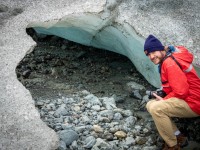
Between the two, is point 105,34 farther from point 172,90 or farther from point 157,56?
point 172,90

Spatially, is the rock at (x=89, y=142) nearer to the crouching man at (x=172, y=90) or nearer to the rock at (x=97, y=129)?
the rock at (x=97, y=129)

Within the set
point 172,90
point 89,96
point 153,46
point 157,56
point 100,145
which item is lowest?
point 100,145

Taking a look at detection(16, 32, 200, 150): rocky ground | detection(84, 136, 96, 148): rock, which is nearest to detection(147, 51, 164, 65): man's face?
detection(16, 32, 200, 150): rocky ground

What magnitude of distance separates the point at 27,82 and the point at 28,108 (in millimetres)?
1311

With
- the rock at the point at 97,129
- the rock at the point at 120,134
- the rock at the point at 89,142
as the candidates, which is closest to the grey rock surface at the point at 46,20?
A: the rock at the point at 89,142

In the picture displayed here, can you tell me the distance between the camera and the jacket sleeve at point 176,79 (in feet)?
11.8

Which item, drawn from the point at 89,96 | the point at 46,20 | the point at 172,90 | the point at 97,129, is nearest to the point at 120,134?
the point at 97,129

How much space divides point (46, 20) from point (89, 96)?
4.37ft

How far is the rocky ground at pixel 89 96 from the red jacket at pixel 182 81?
0.79 meters

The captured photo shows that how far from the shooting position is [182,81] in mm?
3596

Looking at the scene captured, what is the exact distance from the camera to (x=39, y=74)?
5.56 m

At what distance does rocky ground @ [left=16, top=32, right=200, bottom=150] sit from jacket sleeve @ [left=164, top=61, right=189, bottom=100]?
931 millimetres

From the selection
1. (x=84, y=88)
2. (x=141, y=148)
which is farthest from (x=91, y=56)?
(x=141, y=148)

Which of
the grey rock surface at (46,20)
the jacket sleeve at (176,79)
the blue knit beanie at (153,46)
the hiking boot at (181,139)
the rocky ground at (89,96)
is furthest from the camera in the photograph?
the rocky ground at (89,96)
